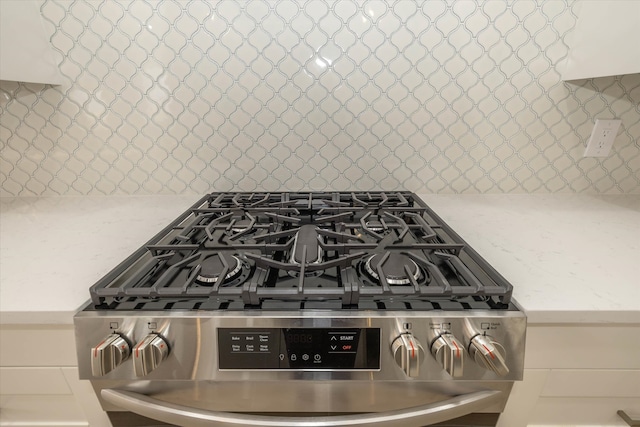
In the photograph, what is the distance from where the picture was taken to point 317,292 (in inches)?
23.9

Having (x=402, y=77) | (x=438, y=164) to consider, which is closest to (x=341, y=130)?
(x=402, y=77)

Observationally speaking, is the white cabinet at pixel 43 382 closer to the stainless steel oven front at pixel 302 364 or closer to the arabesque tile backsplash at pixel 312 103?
the stainless steel oven front at pixel 302 364

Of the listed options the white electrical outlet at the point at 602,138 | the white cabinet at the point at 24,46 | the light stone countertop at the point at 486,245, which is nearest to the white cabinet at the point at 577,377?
the light stone countertop at the point at 486,245

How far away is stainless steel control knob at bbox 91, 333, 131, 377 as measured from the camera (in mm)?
563

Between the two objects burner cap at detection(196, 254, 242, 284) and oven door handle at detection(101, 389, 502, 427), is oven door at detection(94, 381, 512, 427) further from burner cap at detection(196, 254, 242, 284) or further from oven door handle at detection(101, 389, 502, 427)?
burner cap at detection(196, 254, 242, 284)

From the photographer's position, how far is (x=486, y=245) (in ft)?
2.76

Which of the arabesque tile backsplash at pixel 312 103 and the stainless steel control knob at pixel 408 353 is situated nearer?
the stainless steel control knob at pixel 408 353

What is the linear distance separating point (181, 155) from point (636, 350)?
131cm

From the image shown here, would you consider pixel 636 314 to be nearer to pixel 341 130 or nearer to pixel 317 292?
pixel 317 292

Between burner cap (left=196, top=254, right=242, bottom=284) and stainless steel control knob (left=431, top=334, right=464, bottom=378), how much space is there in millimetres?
395

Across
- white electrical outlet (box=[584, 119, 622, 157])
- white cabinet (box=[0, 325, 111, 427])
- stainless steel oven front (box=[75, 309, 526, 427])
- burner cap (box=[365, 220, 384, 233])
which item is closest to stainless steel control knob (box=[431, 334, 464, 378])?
stainless steel oven front (box=[75, 309, 526, 427])

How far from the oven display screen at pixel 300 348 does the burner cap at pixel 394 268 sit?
0.12 meters

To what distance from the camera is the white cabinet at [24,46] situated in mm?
956

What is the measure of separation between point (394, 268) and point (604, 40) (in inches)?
36.2
